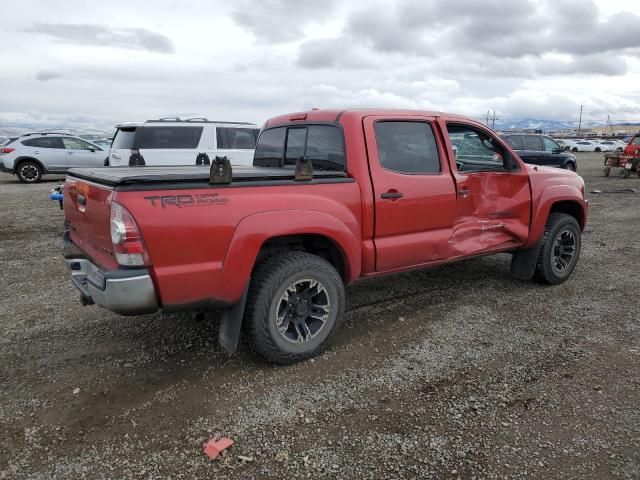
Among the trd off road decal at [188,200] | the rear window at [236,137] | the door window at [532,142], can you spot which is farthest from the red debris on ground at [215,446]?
the door window at [532,142]

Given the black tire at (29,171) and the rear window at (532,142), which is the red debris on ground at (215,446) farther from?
the black tire at (29,171)

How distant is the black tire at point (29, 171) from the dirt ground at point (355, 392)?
12.4 m

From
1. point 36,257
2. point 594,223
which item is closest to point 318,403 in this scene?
point 36,257

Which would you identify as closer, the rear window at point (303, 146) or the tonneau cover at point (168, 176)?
the tonneau cover at point (168, 176)

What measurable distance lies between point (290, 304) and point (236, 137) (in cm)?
819

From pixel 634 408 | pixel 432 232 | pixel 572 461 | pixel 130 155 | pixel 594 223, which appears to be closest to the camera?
pixel 572 461

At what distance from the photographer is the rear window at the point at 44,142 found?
15234 mm

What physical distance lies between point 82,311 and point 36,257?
2550mm

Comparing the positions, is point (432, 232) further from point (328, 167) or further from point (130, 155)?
point (130, 155)

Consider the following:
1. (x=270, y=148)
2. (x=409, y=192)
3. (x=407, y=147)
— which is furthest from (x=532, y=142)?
(x=409, y=192)

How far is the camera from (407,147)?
4.05 metres

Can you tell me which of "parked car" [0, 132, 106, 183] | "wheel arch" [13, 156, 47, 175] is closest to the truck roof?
"parked car" [0, 132, 106, 183]

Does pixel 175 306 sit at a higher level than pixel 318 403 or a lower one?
higher

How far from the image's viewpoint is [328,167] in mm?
3887
